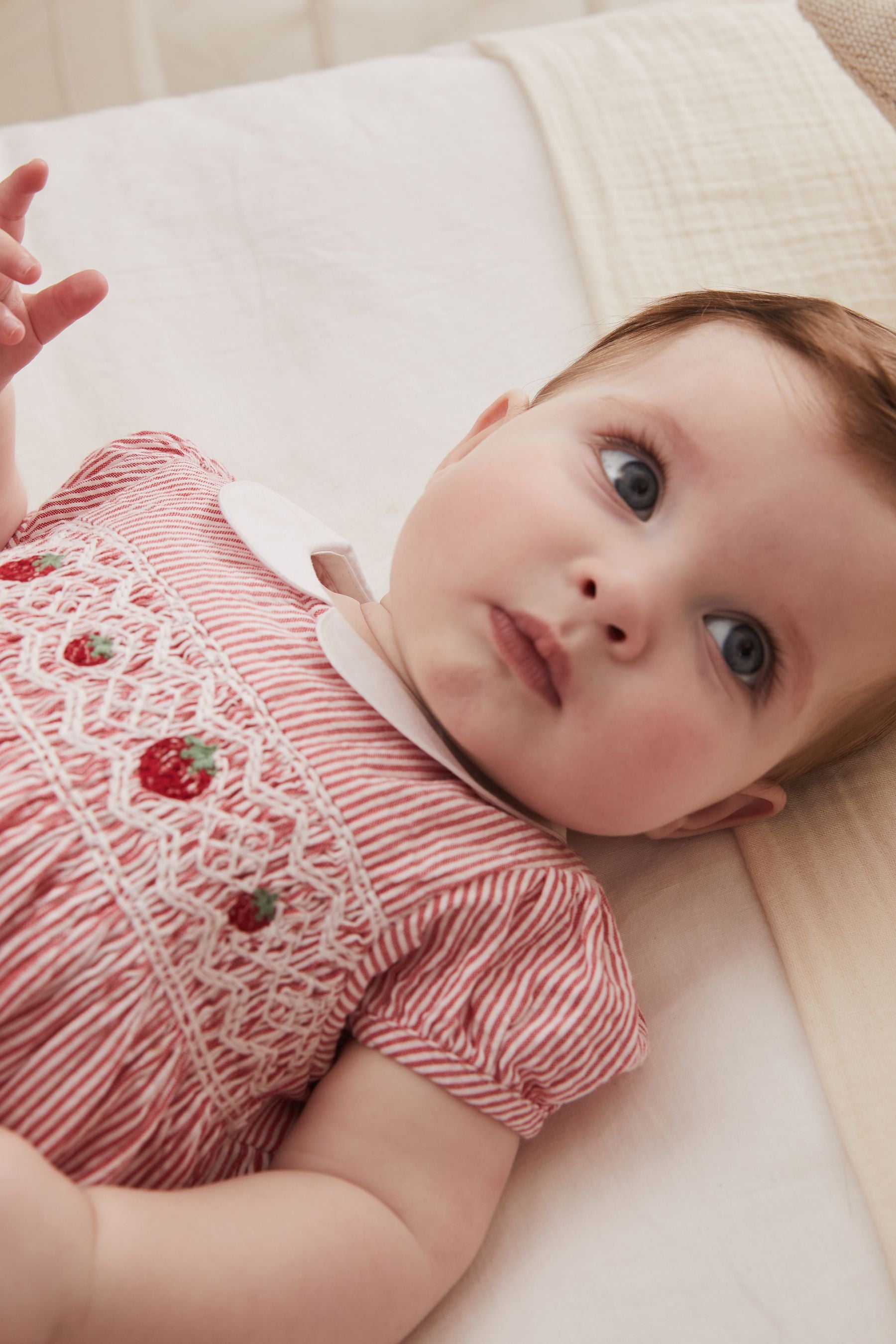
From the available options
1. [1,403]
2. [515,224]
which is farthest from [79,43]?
[1,403]

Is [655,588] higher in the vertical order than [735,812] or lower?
higher

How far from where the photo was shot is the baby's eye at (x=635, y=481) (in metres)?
0.82

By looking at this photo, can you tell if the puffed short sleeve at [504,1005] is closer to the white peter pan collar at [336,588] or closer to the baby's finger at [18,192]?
the white peter pan collar at [336,588]

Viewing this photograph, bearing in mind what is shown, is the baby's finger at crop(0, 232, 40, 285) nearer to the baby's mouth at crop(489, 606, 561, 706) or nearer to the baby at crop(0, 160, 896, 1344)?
the baby at crop(0, 160, 896, 1344)

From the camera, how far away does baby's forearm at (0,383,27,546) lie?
40.3 inches

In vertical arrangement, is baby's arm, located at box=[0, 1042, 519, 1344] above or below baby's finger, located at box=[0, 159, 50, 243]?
below

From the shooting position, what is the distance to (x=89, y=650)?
80 cm

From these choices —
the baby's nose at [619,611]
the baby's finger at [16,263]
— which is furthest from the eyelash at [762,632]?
the baby's finger at [16,263]

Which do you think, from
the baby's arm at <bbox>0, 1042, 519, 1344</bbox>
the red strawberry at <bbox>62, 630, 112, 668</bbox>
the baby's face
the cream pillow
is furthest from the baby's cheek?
the cream pillow

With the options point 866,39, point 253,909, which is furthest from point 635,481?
point 866,39

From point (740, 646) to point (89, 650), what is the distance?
46cm

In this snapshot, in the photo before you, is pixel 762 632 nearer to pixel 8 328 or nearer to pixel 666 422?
pixel 666 422

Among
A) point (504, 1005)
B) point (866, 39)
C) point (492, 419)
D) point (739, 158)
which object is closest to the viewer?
point (504, 1005)

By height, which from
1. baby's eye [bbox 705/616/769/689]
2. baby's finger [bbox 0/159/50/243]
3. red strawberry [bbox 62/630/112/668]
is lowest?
baby's eye [bbox 705/616/769/689]
